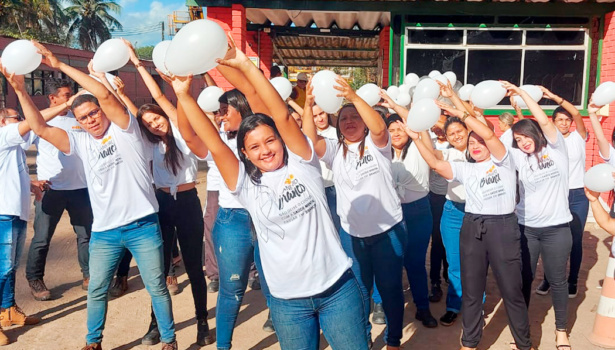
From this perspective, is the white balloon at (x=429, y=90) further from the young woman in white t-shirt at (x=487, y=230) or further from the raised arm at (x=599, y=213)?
the raised arm at (x=599, y=213)

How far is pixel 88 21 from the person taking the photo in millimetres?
53969

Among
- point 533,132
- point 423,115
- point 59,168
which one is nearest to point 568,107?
point 533,132

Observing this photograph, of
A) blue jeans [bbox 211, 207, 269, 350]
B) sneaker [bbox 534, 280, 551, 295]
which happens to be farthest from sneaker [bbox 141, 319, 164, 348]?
sneaker [bbox 534, 280, 551, 295]

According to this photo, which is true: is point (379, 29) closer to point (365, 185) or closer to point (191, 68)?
point (365, 185)

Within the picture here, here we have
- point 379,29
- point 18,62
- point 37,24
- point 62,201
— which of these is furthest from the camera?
point 37,24

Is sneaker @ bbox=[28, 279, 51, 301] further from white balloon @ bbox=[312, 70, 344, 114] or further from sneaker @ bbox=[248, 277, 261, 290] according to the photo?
white balloon @ bbox=[312, 70, 344, 114]

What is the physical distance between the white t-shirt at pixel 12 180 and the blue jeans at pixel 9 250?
7 centimetres

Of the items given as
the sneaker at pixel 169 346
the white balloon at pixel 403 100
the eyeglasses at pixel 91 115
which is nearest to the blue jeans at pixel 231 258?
Result: the sneaker at pixel 169 346

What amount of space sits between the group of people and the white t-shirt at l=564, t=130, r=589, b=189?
12.0 inches

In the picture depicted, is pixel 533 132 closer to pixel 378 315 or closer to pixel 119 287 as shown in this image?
pixel 378 315

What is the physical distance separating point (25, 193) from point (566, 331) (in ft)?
14.7

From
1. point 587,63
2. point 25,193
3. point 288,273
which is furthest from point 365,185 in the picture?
point 587,63

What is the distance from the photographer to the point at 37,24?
3853 centimetres

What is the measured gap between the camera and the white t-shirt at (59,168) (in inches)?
196
